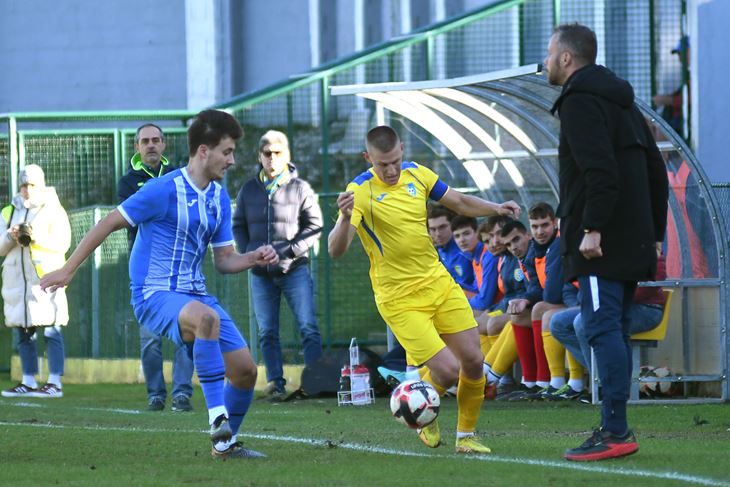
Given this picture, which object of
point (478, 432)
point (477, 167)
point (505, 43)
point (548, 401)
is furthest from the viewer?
point (505, 43)

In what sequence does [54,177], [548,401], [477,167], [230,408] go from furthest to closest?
[54,177] < [477,167] < [548,401] < [230,408]

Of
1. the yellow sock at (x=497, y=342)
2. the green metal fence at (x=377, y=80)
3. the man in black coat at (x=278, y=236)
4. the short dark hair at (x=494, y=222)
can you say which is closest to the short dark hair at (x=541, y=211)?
the short dark hair at (x=494, y=222)

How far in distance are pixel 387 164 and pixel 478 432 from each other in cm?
190

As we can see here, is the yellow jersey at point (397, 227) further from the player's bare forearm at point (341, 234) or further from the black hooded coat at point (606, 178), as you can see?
the black hooded coat at point (606, 178)

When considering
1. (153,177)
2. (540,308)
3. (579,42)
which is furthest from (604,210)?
(153,177)

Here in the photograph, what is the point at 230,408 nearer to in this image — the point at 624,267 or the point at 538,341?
the point at 624,267

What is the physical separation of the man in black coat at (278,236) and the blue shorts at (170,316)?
203 inches

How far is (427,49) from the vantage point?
53.9ft

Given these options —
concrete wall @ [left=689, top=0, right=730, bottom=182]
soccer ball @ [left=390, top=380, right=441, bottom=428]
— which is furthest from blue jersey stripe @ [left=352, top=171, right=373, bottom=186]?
concrete wall @ [left=689, top=0, right=730, bottom=182]

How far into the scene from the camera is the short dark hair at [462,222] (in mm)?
14000

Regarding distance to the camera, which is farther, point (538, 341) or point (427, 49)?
point (427, 49)

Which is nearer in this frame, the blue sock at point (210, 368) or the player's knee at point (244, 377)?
the blue sock at point (210, 368)

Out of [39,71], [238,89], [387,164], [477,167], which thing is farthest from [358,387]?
[39,71]

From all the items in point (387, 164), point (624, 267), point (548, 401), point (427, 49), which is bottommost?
point (548, 401)
